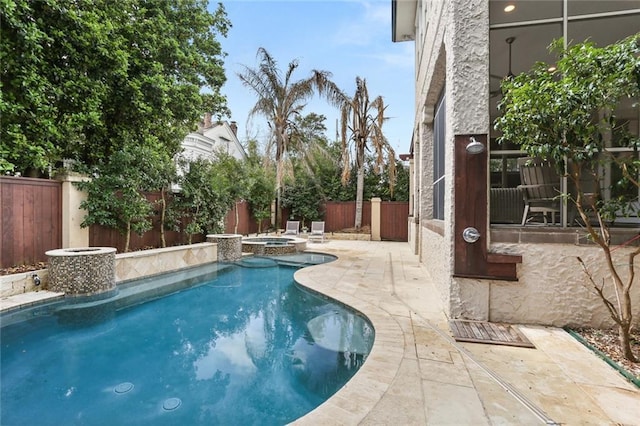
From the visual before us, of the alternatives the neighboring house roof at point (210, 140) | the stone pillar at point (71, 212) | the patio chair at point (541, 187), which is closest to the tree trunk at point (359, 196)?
the neighboring house roof at point (210, 140)

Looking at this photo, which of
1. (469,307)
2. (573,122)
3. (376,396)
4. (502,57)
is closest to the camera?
(376,396)

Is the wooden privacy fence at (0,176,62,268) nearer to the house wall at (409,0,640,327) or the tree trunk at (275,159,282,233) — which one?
the house wall at (409,0,640,327)

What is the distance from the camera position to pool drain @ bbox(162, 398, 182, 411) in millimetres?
2806

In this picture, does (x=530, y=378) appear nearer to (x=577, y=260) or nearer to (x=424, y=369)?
(x=424, y=369)

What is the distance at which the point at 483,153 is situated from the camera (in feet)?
12.6

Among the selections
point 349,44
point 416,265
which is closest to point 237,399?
point 416,265

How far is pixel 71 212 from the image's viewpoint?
661cm

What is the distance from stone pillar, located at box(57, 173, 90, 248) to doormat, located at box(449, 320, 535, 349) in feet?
26.0

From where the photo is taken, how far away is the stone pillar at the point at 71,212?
6.56 meters

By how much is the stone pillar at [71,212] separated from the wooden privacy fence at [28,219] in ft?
0.33

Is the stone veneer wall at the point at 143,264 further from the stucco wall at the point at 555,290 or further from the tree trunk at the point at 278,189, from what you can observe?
the stucco wall at the point at 555,290

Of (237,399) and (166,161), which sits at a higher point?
(166,161)

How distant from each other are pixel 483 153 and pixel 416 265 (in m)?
5.00

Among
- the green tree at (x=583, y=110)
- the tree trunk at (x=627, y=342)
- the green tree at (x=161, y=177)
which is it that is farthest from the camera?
the green tree at (x=161, y=177)
